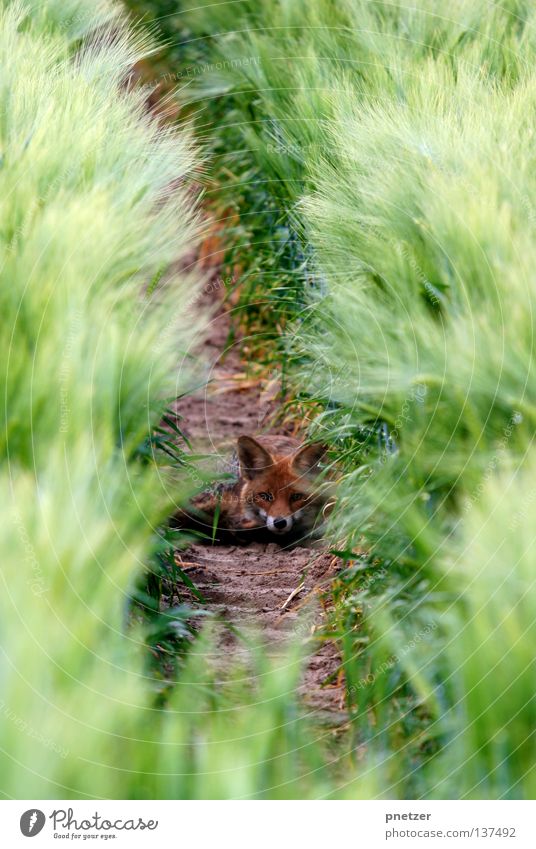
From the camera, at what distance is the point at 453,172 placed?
3131 mm

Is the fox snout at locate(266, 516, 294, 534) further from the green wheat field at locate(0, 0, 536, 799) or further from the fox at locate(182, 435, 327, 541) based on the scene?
the green wheat field at locate(0, 0, 536, 799)

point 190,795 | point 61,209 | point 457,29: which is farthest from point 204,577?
point 457,29

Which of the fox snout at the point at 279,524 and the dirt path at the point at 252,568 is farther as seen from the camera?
the fox snout at the point at 279,524

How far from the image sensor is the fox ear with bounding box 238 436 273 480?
4621mm

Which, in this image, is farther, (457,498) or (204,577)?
(204,577)

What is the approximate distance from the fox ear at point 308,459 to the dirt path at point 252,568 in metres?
0.34

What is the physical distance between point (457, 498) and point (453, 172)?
1056 millimetres

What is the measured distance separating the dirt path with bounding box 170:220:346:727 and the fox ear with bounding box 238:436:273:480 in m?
0.38

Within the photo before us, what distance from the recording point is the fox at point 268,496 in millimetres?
4562

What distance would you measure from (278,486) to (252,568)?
620mm

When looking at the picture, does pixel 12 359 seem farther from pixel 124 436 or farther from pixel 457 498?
pixel 457 498
